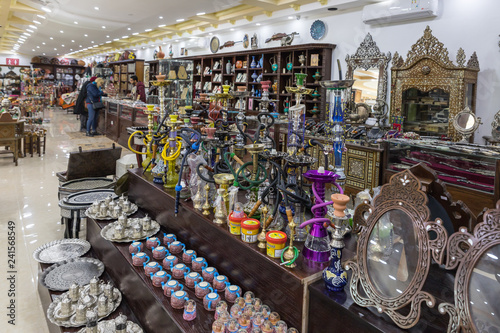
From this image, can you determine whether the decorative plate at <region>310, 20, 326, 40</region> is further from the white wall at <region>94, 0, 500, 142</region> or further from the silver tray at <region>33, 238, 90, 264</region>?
the silver tray at <region>33, 238, 90, 264</region>

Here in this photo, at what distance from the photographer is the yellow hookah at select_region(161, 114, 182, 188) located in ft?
8.47

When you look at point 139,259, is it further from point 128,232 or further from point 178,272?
point 128,232

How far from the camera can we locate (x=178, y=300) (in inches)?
68.8

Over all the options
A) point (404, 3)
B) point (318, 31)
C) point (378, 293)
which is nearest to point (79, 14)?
point (318, 31)

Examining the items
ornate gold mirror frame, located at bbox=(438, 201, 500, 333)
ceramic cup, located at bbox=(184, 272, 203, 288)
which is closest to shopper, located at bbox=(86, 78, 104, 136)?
ceramic cup, located at bbox=(184, 272, 203, 288)

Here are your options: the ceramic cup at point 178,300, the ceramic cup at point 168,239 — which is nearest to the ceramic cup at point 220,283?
the ceramic cup at point 178,300

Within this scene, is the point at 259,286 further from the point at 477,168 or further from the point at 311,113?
the point at 311,113

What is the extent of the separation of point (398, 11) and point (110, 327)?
18.6 feet

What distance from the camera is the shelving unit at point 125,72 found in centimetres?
1531

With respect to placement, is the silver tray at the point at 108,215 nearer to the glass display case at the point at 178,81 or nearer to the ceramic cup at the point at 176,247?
the ceramic cup at the point at 176,247

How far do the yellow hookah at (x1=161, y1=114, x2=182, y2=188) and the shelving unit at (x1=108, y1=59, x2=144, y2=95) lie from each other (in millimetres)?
13600

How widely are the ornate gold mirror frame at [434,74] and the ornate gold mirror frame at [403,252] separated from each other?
440 centimetres

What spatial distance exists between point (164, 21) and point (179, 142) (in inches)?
330

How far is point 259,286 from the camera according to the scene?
1.67 meters
